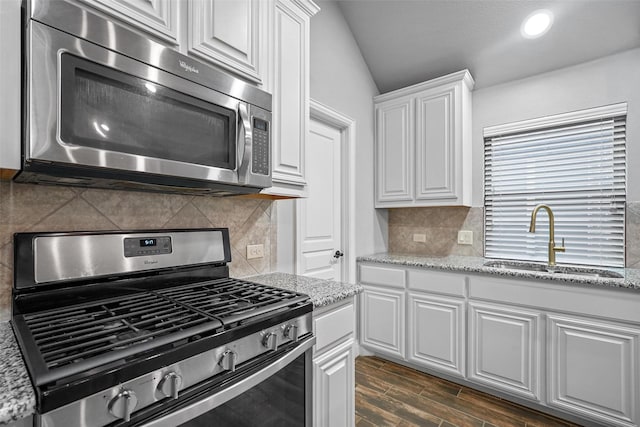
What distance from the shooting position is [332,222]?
266 cm

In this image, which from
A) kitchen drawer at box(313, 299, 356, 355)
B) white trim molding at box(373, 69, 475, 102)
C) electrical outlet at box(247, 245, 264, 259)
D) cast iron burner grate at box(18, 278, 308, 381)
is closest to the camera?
cast iron burner grate at box(18, 278, 308, 381)

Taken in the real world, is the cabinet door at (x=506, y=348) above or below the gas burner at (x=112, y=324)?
below

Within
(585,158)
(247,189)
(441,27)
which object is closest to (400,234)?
(585,158)

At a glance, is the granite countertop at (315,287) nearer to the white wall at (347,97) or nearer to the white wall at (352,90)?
the white wall at (347,97)

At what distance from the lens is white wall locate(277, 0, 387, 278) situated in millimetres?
2113

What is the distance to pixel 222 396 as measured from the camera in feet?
2.93

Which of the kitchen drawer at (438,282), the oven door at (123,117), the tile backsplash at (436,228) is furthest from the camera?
the tile backsplash at (436,228)

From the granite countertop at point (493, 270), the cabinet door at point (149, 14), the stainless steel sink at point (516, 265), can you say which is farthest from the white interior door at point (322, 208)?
the cabinet door at point (149, 14)

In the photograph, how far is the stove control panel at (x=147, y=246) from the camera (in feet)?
4.13

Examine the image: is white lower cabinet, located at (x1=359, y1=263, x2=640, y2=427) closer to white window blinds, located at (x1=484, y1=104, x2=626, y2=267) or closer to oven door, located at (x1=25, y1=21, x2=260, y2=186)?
white window blinds, located at (x1=484, y1=104, x2=626, y2=267)

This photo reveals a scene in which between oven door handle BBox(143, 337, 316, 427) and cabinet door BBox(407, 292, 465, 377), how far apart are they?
1609 millimetres

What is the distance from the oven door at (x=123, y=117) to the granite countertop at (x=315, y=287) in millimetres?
578

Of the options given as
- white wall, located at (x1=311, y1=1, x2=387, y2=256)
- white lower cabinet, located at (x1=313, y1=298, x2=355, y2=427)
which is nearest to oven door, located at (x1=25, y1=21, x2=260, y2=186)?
white lower cabinet, located at (x1=313, y1=298, x2=355, y2=427)

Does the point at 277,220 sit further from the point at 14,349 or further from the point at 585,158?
the point at 585,158
